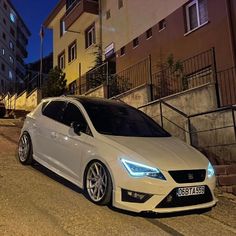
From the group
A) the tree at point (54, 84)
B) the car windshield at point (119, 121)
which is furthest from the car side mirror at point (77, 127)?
the tree at point (54, 84)

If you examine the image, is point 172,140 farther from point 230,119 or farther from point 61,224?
point 230,119

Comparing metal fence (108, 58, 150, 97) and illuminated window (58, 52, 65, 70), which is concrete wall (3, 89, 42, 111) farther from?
metal fence (108, 58, 150, 97)

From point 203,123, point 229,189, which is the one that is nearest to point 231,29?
point 203,123

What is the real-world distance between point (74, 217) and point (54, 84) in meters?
20.6

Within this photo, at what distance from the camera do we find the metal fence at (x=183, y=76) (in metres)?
13.0

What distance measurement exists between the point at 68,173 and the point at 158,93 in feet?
24.7

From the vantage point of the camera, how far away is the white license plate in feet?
18.5

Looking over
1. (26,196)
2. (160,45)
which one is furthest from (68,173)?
(160,45)

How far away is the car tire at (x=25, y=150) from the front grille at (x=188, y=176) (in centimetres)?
385

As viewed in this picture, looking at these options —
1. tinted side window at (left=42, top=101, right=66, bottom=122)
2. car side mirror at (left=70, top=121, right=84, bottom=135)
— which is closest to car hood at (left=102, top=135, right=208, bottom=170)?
car side mirror at (left=70, top=121, right=84, bottom=135)

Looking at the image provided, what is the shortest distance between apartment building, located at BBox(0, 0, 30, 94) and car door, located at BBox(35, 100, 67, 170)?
50.3m

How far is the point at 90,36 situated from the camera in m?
26.3

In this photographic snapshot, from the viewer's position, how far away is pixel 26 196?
6.33m

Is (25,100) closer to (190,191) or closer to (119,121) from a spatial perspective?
(119,121)
